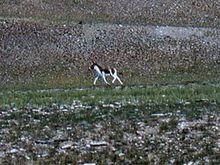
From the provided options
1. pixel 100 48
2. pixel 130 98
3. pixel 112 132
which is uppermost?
pixel 100 48

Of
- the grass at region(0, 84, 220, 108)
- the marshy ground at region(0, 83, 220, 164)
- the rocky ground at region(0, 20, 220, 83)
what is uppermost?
the rocky ground at region(0, 20, 220, 83)

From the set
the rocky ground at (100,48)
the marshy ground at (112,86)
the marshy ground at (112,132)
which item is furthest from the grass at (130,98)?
the rocky ground at (100,48)

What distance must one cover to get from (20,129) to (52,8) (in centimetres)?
4836

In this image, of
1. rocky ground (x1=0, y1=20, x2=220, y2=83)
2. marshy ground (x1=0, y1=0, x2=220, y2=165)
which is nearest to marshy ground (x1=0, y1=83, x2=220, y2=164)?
marshy ground (x1=0, y1=0, x2=220, y2=165)

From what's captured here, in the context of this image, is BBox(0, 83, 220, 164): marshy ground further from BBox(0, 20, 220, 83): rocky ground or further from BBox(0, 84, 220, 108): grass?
BBox(0, 20, 220, 83): rocky ground

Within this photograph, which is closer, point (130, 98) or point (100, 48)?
point (130, 98)

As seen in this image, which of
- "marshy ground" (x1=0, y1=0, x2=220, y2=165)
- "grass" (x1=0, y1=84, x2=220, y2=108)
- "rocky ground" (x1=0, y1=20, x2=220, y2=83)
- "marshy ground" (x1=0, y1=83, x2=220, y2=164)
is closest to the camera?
"marshy ground" (x1=0, y1=83, x2=220, y2=164)

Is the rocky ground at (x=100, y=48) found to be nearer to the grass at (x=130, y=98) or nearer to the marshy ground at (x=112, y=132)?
the grass at (x=130, y=98)

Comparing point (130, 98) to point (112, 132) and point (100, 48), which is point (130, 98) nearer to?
point (112, 132)

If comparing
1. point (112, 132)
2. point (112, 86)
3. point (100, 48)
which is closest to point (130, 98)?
point (112, 132)

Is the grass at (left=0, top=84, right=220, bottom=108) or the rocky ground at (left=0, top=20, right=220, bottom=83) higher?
the rocky ground at (left=0, top=20, right=220, bottom=83)

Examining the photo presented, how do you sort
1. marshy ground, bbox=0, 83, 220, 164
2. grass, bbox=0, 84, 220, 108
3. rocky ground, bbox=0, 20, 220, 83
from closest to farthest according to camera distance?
marshy ground, bbox=0, 83, 220, 164, grass, bbox=0, 84, 220, 108, rocky ground, bbox=0, 20, 220, 83

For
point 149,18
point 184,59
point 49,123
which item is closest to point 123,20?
point 149,18

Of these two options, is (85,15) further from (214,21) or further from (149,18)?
(214,21)
